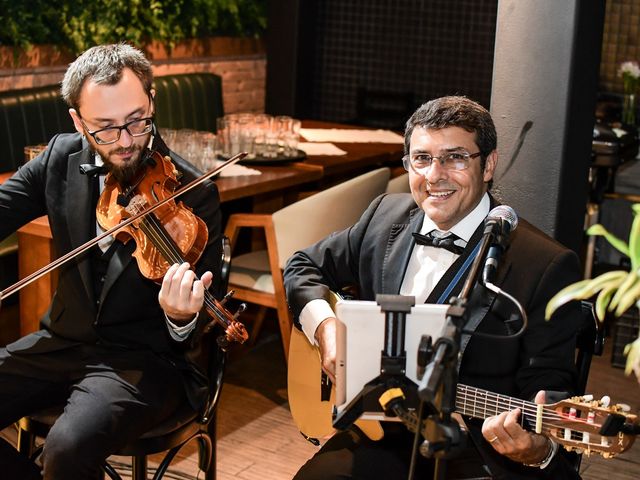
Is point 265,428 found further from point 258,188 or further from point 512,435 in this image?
point 512,435

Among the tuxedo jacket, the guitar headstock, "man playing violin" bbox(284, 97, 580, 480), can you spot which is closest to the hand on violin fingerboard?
the tuxedo jacket

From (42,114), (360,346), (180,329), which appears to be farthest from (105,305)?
(42,114)

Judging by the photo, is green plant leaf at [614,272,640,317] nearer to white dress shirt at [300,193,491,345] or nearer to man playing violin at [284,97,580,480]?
man playing violin at [284,97,580,480]

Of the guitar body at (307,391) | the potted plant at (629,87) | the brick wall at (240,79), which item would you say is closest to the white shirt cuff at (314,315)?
the guitar body at (307,391)

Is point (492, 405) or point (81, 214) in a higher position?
point (81, 214)

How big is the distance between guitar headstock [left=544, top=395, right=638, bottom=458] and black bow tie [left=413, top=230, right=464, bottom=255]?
548 millimetres

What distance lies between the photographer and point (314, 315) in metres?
2.58

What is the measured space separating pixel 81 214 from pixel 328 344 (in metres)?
0.75

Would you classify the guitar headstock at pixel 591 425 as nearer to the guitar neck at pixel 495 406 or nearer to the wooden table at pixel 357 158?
the guitar neck at pixel 495 406

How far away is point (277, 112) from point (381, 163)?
2.00m

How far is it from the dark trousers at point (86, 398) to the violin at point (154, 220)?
0.21 metres

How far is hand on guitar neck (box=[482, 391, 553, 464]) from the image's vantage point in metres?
1.98

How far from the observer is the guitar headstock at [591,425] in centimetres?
185

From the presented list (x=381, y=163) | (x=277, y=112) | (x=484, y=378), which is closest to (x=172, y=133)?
(x=381, y=163)
